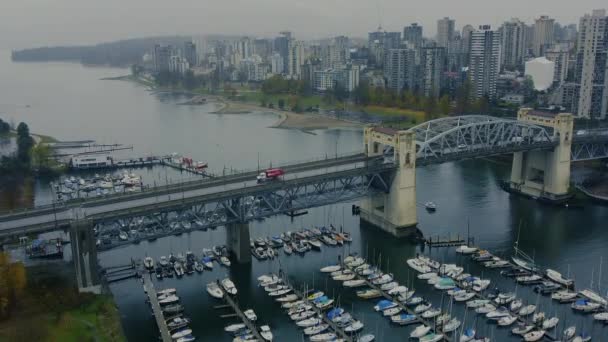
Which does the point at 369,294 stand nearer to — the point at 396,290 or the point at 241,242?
the point at 396,290

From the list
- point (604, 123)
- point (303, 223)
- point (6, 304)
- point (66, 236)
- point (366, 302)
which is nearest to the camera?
point (6, 304)

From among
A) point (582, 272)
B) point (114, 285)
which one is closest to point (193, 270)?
point (114, 285)

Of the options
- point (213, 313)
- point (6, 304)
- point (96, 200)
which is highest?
point (96, 200)

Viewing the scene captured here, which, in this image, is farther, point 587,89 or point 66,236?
point 587,89

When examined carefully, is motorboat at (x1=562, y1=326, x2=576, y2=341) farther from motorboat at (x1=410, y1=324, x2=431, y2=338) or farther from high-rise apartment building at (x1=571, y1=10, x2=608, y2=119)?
high-rise apartment building at (x1=571, y1=10, x2=608, y2=119)

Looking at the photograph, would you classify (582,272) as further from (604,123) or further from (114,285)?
(604,123)

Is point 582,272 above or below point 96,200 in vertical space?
below

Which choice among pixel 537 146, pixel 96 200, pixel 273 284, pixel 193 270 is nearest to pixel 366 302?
pixel 273 284

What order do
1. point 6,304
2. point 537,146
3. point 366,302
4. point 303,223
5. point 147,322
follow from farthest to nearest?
point 537,146
point 303,223
point 366,302
point 147,322
point 6,304
